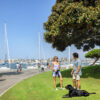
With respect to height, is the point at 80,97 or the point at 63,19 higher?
the point at 63,19

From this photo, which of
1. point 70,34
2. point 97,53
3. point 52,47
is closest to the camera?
point 70,34

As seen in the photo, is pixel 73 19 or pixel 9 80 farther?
pixel 9 80

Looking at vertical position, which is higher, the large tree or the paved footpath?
the large tree

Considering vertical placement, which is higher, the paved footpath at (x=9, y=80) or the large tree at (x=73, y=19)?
the large tree at (x=73, y=19)

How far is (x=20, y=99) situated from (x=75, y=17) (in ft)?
20.7

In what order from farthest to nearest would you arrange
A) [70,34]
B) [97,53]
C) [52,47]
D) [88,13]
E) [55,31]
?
[97,53] < [52,47] < [70,34] < [55,31] < [88,13]

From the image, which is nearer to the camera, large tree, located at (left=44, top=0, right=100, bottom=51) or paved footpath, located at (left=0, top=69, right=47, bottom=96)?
large tree, located at (left=44, top=0, right=100, bottom=51)

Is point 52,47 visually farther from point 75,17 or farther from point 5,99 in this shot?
A: point 5,99

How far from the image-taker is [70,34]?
13789 millimetres

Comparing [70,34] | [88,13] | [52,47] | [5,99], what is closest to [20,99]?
[5,99]

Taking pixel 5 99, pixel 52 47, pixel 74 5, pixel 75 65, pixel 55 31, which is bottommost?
pixel 5 99

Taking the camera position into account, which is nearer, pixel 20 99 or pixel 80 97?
pixel 80 97

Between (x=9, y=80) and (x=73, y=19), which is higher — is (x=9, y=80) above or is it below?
below

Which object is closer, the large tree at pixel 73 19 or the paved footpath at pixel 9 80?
the large tree at pixel 73 19
